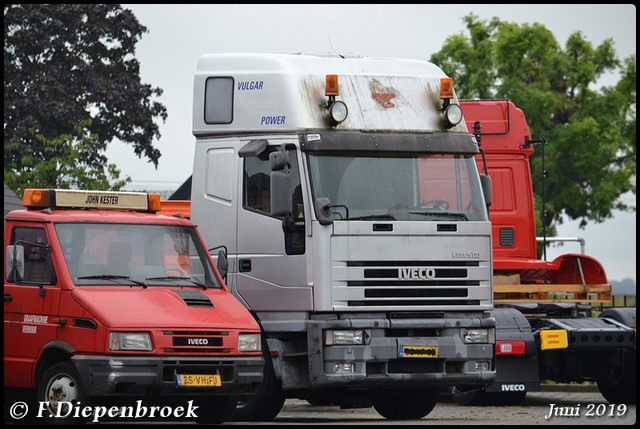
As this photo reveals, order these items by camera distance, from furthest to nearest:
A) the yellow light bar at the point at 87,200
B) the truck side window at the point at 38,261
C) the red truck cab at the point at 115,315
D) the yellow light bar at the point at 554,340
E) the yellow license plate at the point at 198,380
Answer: the yellow light bar at the point at 554,340, the yellow light bar at the point at 87,200, the truck side window at the point at 38,261, the yellow license plate at the point at 198,380, the red truck cab at the point at 115,315

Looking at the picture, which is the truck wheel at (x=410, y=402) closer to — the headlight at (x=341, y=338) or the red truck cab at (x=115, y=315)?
the headlight at (x=341, y=338)

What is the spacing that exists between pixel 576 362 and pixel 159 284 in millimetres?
6975

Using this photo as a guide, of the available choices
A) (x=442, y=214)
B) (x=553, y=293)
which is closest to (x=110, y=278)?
(x=442, y=214)

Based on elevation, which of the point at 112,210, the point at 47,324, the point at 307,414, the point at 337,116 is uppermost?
the point at 337,116

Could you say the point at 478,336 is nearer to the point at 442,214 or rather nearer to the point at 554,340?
the point at 442,214

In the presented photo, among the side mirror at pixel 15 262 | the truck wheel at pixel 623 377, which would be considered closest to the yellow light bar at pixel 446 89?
the truck wheel at pixel 623 377

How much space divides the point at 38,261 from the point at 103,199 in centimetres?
131

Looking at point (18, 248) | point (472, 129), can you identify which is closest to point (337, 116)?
point (18, 248)

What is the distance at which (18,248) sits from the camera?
15805 millimetres

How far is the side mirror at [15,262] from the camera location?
51.8ft

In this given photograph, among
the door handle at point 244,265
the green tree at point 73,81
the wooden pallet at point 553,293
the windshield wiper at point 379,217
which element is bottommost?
the wooden pallet at point 553,293

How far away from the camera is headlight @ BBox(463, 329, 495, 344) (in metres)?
17.3

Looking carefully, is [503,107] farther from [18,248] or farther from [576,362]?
[18,248]

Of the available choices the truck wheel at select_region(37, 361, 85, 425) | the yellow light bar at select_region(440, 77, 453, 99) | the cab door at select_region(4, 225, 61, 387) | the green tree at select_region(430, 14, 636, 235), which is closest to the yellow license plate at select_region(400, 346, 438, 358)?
the yellow light bar at select_region(440, 77, 453, 99)
